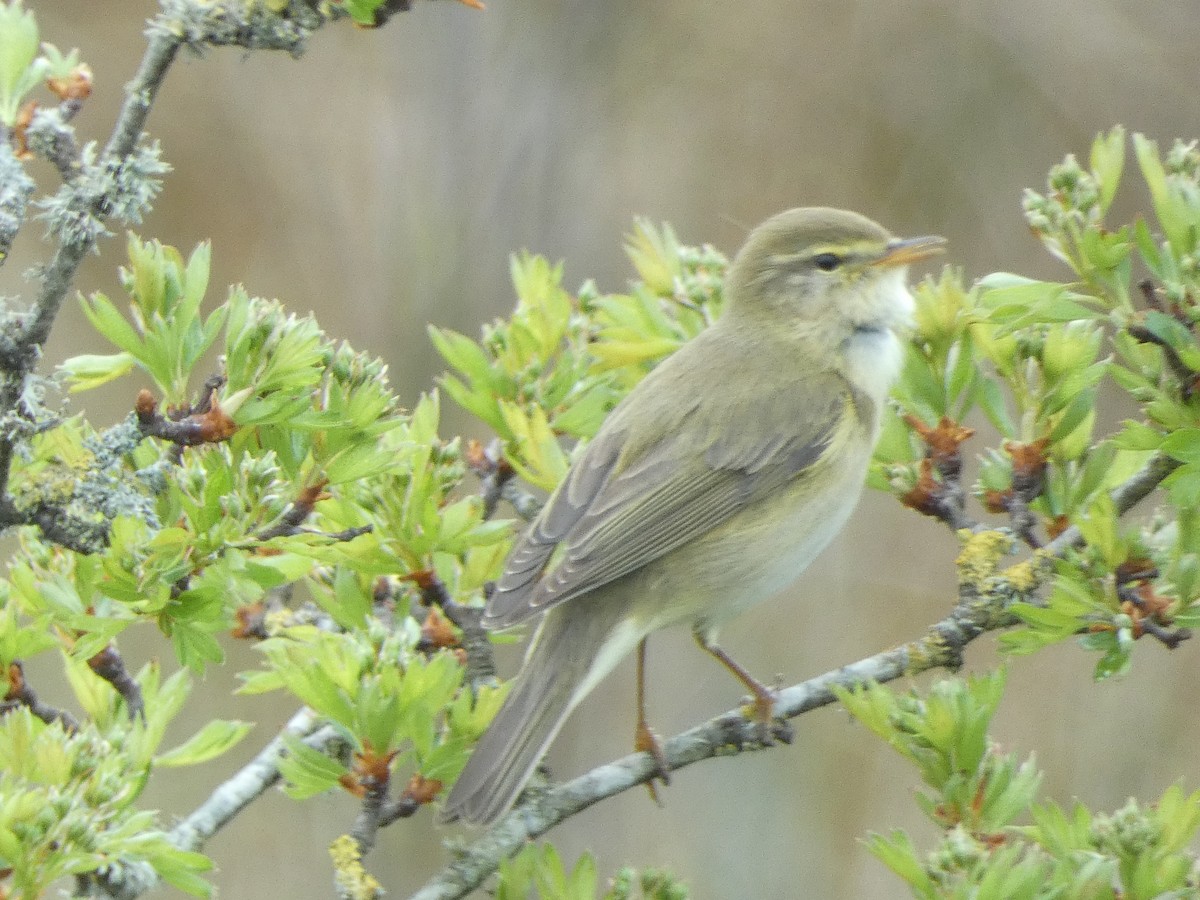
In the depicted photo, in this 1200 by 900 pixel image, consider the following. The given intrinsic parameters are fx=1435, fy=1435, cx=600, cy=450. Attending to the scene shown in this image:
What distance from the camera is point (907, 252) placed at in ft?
11.9

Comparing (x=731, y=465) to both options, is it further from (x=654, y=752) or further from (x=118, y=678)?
(x=118, y=678)

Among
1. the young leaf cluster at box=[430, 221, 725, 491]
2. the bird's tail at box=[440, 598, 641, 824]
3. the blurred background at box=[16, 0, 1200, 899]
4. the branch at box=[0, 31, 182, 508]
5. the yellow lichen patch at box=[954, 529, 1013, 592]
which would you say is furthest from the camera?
the blurred background at box=[16, 0, 1200, 899]

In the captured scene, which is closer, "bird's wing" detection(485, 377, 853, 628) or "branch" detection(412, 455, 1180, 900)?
"branch" detection(412, 455, 1180, 900)

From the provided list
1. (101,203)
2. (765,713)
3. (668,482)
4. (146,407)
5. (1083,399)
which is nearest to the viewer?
(101,203)

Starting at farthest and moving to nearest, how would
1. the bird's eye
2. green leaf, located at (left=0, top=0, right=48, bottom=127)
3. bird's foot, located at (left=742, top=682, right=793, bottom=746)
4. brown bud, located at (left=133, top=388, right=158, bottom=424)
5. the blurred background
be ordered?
1. the blurred background
2. the bird's eye
3. bird's foot, located at (left=742, top=682, right=793, bottom=746)
4. green leaf, located at (left=0, top=0, right=48, bottom=127)
5. brown bud, located at (left=133, top=388, right=158, bottom=424)

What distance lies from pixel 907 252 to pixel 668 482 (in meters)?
0.88

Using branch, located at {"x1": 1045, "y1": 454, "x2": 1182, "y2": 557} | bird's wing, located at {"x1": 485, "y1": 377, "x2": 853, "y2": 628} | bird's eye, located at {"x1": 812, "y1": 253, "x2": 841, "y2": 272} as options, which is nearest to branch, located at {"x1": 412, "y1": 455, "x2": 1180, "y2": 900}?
branch, located at {"x1": 1045, "y1": 454, "x2": 1182, "y2": 557}

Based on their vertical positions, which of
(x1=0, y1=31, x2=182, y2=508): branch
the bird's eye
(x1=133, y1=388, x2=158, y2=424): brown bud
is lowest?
(x1=133, y1=388, x2=158, y2=424): brown bud

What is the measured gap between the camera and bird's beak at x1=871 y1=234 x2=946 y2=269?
3615 millimetres

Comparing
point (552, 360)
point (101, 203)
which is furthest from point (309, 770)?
point (552, 360)

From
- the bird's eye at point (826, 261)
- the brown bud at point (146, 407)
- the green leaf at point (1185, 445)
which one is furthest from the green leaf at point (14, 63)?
the bird's eye at point (826, 261)

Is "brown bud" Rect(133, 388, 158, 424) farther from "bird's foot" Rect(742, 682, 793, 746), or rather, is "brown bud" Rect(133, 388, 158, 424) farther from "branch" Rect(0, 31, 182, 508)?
"bird's foot" Rect(742, 682, 793, 746)

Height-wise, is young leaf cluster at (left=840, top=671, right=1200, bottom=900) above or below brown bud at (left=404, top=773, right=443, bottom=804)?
above

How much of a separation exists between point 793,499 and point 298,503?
1.61 metres
